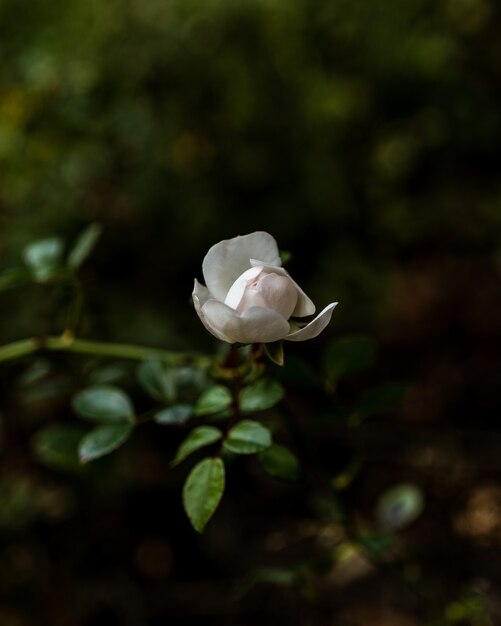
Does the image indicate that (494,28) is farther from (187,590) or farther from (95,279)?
(187,590)

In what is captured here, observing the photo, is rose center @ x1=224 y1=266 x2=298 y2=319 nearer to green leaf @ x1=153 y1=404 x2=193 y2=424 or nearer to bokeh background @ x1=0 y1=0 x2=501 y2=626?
green leaf @ x1=153 y1=404 x2=193 y2=424

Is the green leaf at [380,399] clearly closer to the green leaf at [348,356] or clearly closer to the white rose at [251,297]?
the green leaf at [348,356]

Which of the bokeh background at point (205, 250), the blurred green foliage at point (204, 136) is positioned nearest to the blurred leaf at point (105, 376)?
the bokeh background at point (205, 250)

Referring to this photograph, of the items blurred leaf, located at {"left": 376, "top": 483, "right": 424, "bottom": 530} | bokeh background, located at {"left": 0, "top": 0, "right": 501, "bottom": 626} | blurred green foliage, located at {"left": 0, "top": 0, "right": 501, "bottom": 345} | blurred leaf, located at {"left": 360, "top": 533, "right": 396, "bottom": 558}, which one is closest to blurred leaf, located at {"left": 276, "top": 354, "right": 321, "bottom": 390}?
blurred leaf, located at {"left": 360, "top": 533, "right": 396, "bottom": 558}

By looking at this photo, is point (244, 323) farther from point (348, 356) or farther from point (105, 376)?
point (105, 376)

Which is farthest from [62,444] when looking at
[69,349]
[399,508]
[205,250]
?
[205,250]

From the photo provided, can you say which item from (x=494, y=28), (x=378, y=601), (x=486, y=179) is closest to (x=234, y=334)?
(x=378, y=601)
